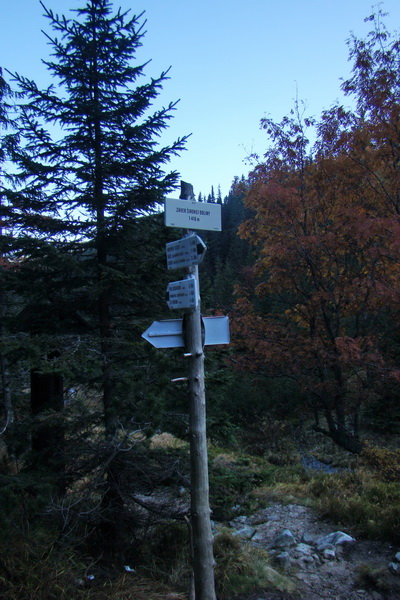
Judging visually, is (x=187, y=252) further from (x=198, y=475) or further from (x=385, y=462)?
(x=385, y=462)

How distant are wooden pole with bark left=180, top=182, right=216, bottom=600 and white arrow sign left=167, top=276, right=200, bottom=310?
0.11m

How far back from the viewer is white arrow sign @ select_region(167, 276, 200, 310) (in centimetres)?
314

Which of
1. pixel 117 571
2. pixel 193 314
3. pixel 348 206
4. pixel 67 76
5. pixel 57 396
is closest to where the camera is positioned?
pixel 193 314

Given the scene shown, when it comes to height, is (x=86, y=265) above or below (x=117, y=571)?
above

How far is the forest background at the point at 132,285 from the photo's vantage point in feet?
14.7

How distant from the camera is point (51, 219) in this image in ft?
17.3

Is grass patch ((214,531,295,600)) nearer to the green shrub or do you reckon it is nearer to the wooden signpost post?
the wooden signpost post

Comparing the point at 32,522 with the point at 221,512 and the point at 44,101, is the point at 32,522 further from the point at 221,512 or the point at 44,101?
the point at 44,101

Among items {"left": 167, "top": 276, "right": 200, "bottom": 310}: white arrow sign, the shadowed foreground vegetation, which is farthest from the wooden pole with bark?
the shadowed foreground vegetation

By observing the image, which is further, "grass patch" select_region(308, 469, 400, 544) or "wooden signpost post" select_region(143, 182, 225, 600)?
"grass patch" select_region(308, 469, 400, 544)

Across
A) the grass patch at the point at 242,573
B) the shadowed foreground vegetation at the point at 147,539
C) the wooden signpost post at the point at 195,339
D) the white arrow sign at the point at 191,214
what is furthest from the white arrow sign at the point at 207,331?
the grass patch at the point at 242,573

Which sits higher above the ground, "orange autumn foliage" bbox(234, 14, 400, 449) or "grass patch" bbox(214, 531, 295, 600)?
"orange autumn foliage" bbox(234, 14, 400, 449)

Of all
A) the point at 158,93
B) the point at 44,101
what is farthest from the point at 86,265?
the point at 158,93

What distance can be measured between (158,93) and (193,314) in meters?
3.97
